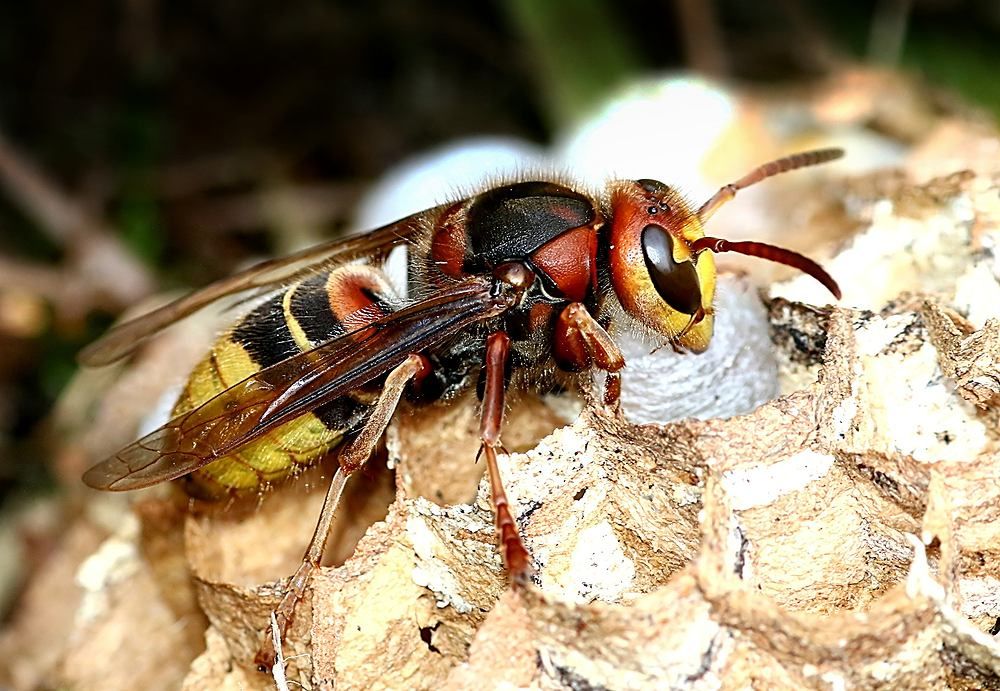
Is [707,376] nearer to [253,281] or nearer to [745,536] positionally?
[745,536]

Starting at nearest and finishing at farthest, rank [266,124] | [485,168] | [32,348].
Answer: [485,168] → [32,348] → [266,124]

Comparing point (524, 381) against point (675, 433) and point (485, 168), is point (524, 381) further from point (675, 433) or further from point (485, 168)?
point (485, 168)

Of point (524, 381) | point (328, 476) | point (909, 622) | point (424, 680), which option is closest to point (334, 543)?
point (328, 476)

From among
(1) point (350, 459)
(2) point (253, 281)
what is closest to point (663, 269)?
(1) point (350, 459)

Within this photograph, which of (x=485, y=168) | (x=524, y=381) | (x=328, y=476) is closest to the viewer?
(x=524, y=381)

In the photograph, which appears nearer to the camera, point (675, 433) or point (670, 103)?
point (675, 433)

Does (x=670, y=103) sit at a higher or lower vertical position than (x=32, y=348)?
higher

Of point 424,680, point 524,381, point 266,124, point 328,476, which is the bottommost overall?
point 424,680
